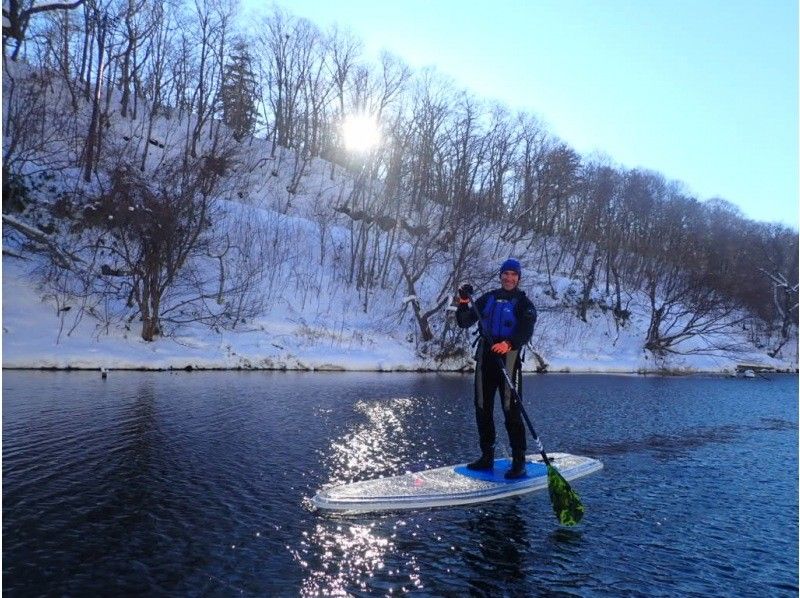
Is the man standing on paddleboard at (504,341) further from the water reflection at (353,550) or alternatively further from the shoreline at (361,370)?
the shoreline at (361,370)

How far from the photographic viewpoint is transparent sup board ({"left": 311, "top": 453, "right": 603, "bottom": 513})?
6730 millimetres

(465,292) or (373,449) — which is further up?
(465,292)

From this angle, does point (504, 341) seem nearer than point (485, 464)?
Yes

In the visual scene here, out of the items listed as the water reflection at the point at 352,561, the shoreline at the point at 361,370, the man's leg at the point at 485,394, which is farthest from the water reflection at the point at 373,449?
the shoreline at the point at 361,370

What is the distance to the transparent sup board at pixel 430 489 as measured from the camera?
22.1ft

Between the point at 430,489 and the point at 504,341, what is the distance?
2267 mm

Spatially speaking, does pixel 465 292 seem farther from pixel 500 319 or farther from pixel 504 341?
pixel 504 341

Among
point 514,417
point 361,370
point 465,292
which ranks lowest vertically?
point 361,370

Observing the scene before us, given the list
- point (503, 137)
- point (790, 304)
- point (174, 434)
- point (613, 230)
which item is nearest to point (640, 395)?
point (174, 434)

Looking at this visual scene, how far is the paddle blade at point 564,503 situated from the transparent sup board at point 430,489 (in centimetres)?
106

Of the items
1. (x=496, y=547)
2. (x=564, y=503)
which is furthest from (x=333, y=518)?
(x=564, y=503)

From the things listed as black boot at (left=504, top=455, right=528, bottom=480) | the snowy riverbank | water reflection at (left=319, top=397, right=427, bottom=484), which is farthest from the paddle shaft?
the snowy riverbank

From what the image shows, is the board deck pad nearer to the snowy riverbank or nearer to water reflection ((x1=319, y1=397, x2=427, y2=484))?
water reflection ((x1=319, y1=397, x2=427, y2=484))

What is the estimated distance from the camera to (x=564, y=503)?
6.65 m
